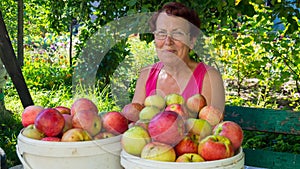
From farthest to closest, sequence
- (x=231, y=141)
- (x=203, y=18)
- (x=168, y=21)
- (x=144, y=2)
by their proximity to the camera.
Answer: (x=203, y=18)
(x=144, y=2)
(x=168, y=21)
(x=231, y=141)

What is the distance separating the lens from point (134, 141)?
1.10 metres

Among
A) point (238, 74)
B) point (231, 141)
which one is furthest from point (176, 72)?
point (238, 74)

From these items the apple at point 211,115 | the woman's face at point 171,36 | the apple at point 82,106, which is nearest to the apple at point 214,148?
the apple at point 211,115

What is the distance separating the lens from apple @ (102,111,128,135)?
1228mm

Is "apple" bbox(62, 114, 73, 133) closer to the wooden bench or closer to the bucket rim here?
the bucket rim

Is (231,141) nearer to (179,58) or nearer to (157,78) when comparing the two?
(179,58)

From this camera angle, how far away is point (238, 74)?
421cm

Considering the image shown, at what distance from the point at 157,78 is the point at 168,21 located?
14.2 inches

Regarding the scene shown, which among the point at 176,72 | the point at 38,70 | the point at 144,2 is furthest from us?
the point at 38,70

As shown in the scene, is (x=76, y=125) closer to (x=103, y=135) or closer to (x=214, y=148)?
(x=103, y=135)

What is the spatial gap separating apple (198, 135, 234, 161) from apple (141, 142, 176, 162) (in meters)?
0.07

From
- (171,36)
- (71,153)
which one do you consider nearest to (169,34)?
(171,36)

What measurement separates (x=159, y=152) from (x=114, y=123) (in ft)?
0.76

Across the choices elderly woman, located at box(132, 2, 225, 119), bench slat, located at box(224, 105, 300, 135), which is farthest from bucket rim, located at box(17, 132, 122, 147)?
bench slat, located at box(224, 105, 300, 135)
